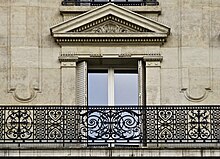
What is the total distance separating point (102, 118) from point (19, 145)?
1966 millimetres

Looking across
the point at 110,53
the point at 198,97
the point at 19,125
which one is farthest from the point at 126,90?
the point at 19,125

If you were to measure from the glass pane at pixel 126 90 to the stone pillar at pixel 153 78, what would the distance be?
50cm

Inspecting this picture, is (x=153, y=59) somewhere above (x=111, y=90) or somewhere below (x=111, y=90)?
above

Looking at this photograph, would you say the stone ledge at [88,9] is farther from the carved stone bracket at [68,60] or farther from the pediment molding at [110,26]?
the carved stone bracket at [68,60]

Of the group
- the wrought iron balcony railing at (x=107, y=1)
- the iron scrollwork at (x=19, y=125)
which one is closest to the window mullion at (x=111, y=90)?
the wrought iron balcony railing at (x=107, y=1)

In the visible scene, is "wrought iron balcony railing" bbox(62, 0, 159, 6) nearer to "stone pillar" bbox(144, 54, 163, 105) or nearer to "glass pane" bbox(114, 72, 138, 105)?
"stone pillar" bbox(144, 54, 163, 105)

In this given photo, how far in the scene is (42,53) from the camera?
31.5 m

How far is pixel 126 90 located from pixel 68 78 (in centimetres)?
148

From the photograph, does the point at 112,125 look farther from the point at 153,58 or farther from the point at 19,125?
the point at 153,58

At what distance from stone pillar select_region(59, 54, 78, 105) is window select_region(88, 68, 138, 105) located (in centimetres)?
60

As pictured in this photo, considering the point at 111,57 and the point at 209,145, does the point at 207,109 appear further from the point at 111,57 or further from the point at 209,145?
the point at 111,57

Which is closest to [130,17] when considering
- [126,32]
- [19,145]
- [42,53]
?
[126,32]

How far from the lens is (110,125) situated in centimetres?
2961

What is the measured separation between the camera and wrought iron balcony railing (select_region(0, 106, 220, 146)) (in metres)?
29.6
